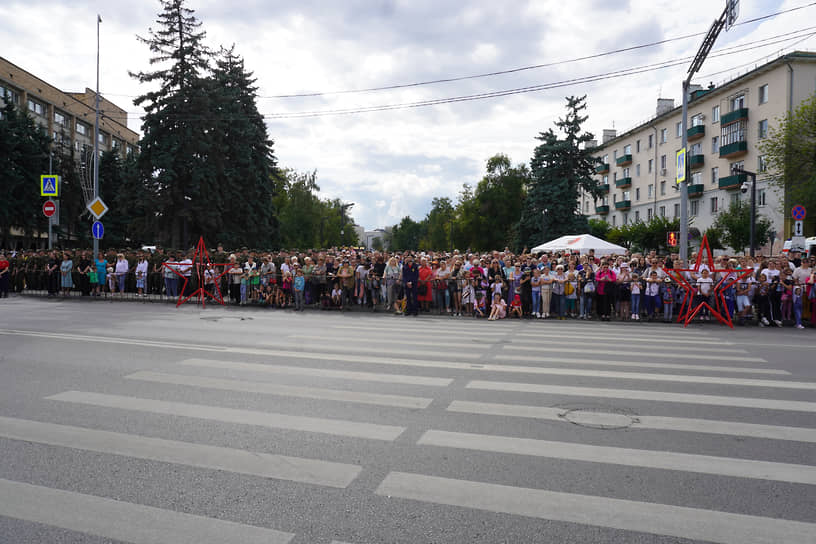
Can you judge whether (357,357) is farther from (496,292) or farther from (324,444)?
(496,292)

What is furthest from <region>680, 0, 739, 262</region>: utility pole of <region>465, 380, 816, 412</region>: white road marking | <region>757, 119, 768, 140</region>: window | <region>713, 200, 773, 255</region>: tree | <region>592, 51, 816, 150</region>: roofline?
<region>757, 119, 768, 140</region>: window

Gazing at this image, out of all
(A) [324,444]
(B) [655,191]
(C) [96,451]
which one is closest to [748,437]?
(A) [324,444]

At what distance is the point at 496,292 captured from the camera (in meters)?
16.2

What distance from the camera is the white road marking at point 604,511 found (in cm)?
325

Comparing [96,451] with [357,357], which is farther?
[357,357]

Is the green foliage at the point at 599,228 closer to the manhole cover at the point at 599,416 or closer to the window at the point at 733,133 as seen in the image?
the window at the point at 733,133

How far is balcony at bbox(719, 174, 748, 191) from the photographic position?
4584 cm

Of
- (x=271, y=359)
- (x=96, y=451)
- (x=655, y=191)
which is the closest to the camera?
(x=96, y=451)

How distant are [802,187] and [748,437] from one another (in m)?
36.1

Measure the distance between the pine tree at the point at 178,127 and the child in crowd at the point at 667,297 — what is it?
92.4 feet

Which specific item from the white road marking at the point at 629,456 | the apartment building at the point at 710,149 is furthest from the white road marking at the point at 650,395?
the apartment building at the point at 710,149

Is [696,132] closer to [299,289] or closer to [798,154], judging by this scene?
[798,154]

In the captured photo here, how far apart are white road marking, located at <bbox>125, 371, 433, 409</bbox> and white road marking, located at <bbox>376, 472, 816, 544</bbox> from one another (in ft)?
6.88

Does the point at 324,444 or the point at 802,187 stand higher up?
the point at 802,187
